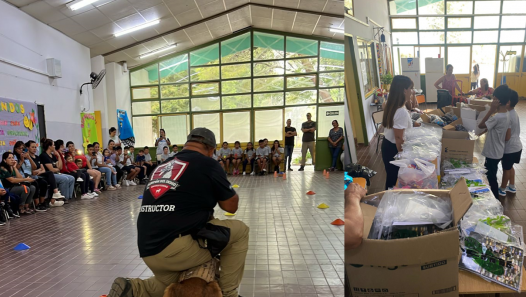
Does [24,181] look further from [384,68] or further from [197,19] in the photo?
[384,68]

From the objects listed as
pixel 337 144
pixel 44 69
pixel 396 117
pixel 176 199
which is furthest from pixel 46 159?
pixel 396 117

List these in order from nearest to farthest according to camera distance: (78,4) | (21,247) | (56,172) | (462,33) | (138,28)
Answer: (462,33) < (78,4) < (138,28) < (21,247) < (56,172)

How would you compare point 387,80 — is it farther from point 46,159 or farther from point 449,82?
point 46,159

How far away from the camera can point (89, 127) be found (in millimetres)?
828

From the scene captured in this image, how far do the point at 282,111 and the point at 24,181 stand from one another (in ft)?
7.82

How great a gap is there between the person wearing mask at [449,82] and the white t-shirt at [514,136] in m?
0.07

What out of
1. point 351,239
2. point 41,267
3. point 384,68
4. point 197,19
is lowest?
point 41,267

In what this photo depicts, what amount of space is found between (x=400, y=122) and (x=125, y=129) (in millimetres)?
720

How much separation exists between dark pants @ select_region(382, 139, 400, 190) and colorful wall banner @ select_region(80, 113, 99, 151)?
2.39ft

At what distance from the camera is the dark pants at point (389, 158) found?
371mm

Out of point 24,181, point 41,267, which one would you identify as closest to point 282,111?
point 41,267

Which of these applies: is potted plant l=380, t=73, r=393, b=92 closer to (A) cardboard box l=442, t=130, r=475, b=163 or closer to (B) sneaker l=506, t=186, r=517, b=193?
(A) cardboard box l=442, t=130, r=475, b=163

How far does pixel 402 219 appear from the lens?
419 millimetres

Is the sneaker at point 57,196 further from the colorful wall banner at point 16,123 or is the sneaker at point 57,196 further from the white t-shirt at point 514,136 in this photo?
the white t-shirt at point 514,136
